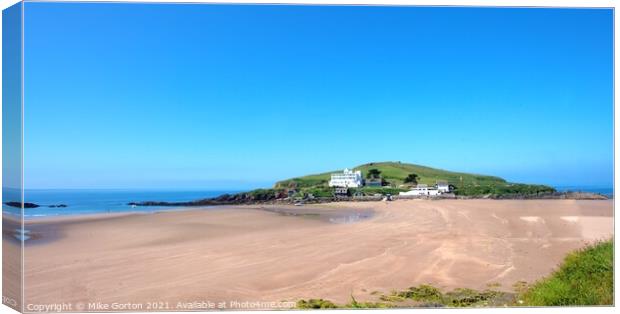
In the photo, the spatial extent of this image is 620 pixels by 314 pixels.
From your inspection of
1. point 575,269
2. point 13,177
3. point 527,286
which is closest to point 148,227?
point 13,177

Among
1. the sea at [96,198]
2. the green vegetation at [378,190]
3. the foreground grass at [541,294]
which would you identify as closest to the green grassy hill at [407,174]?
the green vegetation at [378,190]

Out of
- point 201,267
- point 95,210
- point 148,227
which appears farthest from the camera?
point 148,227

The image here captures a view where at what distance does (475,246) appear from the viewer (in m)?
4.05

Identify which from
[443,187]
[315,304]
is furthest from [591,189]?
[315,304]

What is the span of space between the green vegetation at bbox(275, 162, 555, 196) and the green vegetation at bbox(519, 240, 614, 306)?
65 centimetres

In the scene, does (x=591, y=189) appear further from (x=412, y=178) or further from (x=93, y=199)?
(x=93, y=199)

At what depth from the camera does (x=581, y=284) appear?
347cm

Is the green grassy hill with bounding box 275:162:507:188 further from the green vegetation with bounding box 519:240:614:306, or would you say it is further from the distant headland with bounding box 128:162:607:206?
the green vegetation with bounding box 519:240:614:306

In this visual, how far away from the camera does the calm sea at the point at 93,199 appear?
136 inches

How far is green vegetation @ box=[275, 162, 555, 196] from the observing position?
3.95 meters

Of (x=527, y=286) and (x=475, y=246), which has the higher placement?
(x=475, y=246)

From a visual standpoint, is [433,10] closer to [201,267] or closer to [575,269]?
[575,269]

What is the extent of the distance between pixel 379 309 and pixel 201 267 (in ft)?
4.77

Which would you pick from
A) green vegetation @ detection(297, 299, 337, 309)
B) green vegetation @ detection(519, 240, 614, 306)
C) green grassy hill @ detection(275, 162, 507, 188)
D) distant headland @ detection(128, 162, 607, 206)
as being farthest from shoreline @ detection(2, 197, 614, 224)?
green vegetation @ detection(297, 299, 337, 309)
